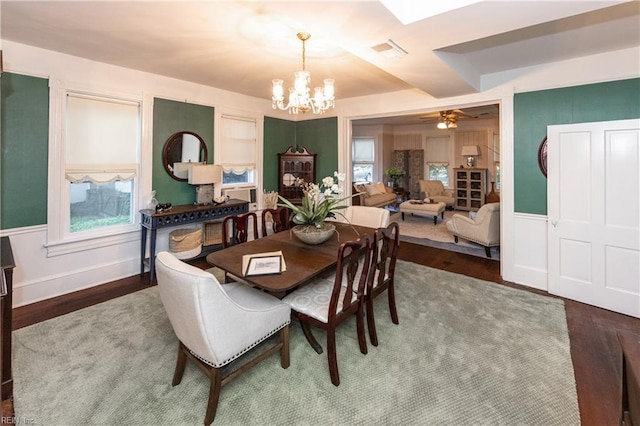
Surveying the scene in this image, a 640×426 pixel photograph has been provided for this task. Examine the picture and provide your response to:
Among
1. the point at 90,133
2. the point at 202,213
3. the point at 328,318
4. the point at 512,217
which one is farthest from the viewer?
the point at 202,213

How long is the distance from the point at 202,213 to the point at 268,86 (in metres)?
2.02

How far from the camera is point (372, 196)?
25.6 feet

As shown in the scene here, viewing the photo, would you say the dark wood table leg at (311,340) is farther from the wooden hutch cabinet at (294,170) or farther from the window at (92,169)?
the wooden hutch cabinet at (294,170)

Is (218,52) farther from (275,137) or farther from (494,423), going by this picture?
(494,423)

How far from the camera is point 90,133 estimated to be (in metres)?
3.36

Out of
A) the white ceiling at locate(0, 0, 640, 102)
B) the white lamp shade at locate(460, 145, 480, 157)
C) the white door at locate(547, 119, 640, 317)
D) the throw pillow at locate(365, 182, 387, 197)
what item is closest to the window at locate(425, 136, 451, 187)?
the white lamp shade at locate(460, 145, 480, 157)

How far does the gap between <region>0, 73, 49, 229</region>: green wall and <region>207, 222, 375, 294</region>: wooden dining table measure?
2.20 metres

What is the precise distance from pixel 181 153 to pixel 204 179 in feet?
1.84

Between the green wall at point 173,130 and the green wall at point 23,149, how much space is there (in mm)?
1064

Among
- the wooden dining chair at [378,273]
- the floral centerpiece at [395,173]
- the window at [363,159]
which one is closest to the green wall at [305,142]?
the wooden dining chair at [378,273]

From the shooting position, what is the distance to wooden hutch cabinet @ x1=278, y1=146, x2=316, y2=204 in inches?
211

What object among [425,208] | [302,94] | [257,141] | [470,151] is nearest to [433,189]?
[470,151]

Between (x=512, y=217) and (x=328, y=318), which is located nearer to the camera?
(x=328, y=318)

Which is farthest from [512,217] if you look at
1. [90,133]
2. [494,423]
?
[90,133]
